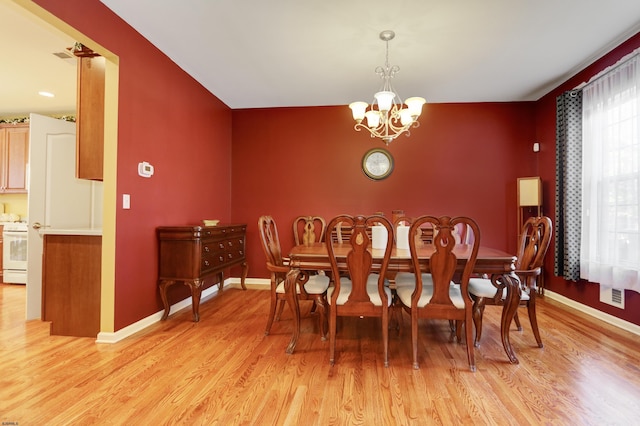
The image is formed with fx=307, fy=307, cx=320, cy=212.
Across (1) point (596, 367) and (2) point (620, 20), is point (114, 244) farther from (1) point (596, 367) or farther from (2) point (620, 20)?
(2) point (620, 20)

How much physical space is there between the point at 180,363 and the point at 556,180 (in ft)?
14.0

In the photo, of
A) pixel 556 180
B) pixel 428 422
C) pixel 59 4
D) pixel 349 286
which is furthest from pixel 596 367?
A: pixel 59 4

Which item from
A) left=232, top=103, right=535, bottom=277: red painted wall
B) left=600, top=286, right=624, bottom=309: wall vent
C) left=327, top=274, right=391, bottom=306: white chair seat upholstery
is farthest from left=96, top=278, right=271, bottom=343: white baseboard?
left=600, top=286, right=624, bottom=309: wall vent

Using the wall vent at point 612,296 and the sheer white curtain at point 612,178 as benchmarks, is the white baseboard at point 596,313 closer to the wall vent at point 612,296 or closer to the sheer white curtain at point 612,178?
the wall vent at point 612,296

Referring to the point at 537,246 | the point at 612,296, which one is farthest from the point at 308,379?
the point at 612,296

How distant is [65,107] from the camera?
182 inches

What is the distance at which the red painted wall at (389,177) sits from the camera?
14.1ft

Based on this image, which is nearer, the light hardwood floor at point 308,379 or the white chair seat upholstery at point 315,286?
the light hardwood floor at point 308,379

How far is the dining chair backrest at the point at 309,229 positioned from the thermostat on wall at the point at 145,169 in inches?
76.7

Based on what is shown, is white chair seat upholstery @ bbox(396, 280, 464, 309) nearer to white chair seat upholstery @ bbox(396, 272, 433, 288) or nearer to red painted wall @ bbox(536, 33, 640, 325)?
white chair seat upholstery @ bbox(396, 272, 433, 288)

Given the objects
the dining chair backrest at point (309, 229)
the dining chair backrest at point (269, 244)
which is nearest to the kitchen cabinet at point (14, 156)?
the dining chair backrest at point (309, 229)

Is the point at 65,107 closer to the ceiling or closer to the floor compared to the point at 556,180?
closer to the ceiling

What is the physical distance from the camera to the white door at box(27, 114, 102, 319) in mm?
3018

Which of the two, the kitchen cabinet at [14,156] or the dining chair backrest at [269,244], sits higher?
the kitchen cabinet at [14,156]
